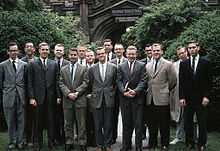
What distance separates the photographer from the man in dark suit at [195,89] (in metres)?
5.84

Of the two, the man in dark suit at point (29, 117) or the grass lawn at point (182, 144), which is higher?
the man in dark suit at point (29, 117)

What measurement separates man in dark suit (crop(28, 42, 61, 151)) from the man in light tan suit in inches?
87.8

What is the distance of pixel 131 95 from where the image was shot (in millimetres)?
5840

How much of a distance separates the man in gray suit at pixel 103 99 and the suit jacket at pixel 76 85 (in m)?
0.19

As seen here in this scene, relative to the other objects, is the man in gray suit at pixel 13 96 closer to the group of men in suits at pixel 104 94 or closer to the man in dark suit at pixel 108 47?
the group of men in suits at pixel 104 94

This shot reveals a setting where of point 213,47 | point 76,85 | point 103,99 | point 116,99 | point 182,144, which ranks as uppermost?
point 213,47

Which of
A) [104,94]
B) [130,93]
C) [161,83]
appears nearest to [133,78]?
[130,93]

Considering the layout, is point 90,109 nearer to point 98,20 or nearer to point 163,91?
point 163,91

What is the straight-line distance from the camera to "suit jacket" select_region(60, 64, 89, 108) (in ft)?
19.9

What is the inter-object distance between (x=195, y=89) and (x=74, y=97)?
9.09 ft

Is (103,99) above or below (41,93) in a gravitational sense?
below

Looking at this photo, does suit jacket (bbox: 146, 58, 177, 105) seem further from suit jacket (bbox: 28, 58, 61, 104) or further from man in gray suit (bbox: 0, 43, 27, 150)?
man in gray suit (bbox: 0, 43, 27, 150)

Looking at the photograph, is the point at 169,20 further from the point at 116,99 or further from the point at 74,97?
the point at 74,97

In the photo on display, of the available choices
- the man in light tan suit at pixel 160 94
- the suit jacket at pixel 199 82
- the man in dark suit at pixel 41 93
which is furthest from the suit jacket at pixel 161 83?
the man in dark suit at pixel 41 93
